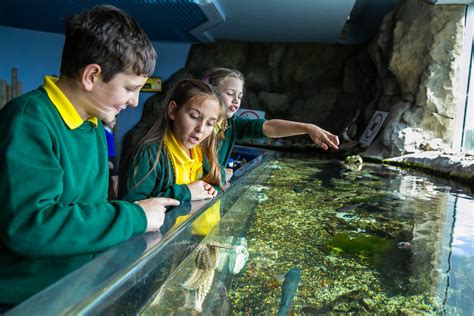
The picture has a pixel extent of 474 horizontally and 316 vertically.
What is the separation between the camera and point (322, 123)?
1128cm

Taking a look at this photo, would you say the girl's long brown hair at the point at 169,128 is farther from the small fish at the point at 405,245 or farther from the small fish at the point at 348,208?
the small fish at the point at 348,208

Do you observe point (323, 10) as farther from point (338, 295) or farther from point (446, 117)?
point (338, 295)

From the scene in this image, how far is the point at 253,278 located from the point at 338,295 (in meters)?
0.35

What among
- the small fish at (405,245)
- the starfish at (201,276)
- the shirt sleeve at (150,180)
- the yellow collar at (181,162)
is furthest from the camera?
the small fish at (405,245)

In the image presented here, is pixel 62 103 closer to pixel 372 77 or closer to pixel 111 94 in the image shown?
pixel 111 94

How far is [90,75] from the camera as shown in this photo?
3.38ft

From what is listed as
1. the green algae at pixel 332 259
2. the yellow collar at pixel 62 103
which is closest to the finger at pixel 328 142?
the green algae at pixel 332 259

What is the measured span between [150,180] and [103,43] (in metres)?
0.85

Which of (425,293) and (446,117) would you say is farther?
(446,117)

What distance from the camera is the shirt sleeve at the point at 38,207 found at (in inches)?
32.8

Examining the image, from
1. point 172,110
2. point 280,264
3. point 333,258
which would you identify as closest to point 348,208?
point 333,258

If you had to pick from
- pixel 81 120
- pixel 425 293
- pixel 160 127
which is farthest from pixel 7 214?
pixel 425 293

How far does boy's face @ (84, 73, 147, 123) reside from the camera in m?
1.07

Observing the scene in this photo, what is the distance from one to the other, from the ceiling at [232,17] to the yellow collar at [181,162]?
558cm
